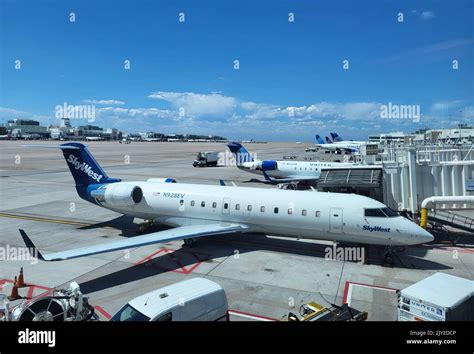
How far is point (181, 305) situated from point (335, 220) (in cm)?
902

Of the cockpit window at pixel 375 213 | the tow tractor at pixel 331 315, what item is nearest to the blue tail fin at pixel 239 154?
the cockpit window at pixel 375 213

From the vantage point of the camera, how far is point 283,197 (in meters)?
16.7

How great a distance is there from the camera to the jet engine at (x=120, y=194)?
19078 millimetres

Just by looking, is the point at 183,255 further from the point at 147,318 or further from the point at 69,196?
the point at 69,196

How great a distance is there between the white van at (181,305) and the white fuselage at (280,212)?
24.3 feet

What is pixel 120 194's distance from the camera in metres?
19.3

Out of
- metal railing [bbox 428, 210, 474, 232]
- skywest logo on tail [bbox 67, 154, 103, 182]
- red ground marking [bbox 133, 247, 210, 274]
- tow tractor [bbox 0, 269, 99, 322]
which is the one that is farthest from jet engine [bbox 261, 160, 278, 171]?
tow tractor [bbox 0, 269, 99, 322]

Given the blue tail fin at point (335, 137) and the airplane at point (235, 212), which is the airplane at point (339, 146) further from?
the airplane at point (235, 212)

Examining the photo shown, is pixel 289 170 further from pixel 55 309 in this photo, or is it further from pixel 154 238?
pixel 55 309

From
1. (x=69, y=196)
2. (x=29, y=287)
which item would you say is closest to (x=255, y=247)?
(x=29, y=287)

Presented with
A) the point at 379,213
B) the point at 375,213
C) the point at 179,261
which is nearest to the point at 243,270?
the point at 179,261

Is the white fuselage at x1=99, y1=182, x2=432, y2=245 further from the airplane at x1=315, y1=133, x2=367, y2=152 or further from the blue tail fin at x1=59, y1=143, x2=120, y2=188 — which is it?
the airplane at x1=315, y1=133, x2=367, y2=152

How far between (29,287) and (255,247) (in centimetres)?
979

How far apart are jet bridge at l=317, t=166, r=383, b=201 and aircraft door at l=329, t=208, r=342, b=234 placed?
515 cm
